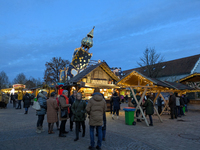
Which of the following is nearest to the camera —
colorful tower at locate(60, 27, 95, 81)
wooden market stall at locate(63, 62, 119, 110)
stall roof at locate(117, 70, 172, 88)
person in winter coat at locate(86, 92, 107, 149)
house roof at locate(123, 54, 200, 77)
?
person in winter coat at locate(86, 92, 107, 149)

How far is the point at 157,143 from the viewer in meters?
5.67

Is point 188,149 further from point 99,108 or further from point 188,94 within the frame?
point 188,94

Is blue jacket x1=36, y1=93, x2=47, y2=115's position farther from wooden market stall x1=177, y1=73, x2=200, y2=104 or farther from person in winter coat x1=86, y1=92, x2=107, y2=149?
wooden market stall x1=177, y1=73, x2=200, y2=104

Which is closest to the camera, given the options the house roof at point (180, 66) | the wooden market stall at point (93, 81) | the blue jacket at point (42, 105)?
the blue jacket at point (42, 105)

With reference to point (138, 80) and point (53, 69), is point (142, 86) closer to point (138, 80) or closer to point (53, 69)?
point (138, 80)

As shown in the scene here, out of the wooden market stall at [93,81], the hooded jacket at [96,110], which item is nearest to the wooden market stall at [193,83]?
the wooden market stall at [93,81]

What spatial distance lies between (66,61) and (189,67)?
30527 mm

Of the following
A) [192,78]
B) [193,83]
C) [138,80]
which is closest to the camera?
[138,80]

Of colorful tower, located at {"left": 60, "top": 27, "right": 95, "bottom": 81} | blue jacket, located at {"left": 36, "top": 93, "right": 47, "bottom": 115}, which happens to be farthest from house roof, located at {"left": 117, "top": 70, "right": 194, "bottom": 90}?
colorful tower, located at {"left": 60, "top": 27, "right": 95, "bottom": 81}

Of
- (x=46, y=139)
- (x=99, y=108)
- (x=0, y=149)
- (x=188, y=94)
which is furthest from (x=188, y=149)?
(x=188, y=94)

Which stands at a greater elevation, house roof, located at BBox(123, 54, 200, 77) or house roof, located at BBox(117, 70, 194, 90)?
house roof, located at BBox(123, 54, 200, 77)

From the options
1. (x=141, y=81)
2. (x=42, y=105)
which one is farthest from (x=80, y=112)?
(x=141, y=81)

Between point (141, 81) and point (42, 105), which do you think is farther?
point (141, 81)

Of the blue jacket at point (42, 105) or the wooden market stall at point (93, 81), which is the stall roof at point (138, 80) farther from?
the blue jacket at point (42, 105)
